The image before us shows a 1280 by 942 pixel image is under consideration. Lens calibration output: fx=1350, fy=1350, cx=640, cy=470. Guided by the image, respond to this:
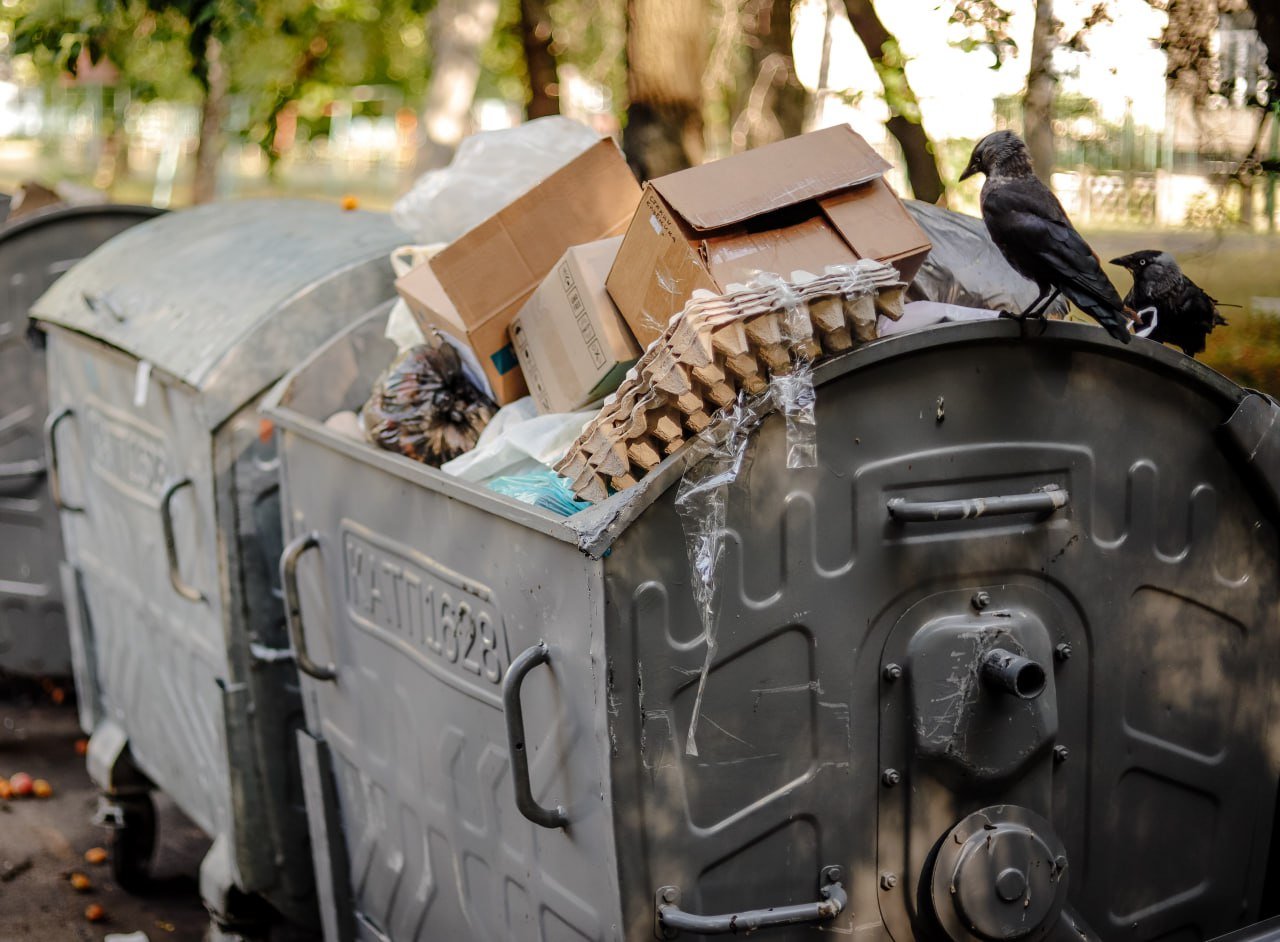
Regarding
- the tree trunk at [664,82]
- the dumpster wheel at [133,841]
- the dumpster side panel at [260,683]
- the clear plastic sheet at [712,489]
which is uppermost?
the tree trunk at [664,82]

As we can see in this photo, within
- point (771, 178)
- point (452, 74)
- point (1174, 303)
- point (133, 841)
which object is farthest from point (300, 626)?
point (452, 74)

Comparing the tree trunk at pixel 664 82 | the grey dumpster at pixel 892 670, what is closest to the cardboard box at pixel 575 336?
the grey dumpster at pixel 892 670

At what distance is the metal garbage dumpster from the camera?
4879 mm

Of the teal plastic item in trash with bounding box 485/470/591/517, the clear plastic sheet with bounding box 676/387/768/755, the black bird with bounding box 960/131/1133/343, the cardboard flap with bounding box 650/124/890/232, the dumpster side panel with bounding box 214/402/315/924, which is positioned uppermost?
the cardboard flap with bounding box 650/124/890/232

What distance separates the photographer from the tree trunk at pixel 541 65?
799cm

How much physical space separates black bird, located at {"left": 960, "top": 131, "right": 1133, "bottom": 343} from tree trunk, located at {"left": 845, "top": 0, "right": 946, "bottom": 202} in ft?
9.89

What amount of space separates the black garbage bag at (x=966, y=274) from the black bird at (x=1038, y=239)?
0.53 feet

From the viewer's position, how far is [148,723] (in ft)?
12.8

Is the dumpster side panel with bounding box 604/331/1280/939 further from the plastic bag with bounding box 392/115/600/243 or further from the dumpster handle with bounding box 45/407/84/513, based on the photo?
the dumpster handle with bounding box 45/407/84/513

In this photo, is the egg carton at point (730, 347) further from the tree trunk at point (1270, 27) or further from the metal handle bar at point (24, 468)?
the metal handle bar at point (24, 468)

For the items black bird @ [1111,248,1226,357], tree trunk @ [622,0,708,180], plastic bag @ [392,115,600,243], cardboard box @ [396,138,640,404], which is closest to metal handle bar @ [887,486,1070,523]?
black bird @ [1111,248,1226,357]

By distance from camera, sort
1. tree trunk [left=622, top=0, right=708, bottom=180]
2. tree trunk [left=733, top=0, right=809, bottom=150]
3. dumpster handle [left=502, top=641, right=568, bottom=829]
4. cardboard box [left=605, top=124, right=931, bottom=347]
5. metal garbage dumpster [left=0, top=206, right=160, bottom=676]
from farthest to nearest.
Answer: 1. tree trunk [left=733, top=0, right=809, bottom=150]
2. tree trunk [left=622, top=0, right=708, bottom=180]
3. metal garbage dumpster [left=0, top=206, right=160, bottom=676]
4. cardboard box [left=605, top=124, right=931, bottom=347]
5. dumpster handle [left=502, top=641, right=568, bottom=829]

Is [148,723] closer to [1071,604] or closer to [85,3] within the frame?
[1071,604]

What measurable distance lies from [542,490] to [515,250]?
0.66 m
